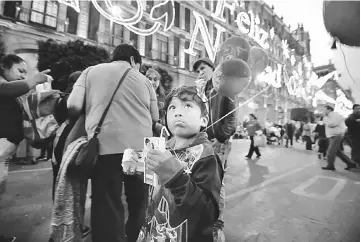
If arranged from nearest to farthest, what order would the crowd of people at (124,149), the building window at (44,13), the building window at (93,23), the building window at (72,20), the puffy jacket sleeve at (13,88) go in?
the crowd of people at (124,149), the puffy jacket sleeve at (13,88), the building window at (44,13), the building window at (72,20), the building window at (93,23)

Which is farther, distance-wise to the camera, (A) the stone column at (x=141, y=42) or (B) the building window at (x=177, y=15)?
(B) the building window at (x=177, y=15)

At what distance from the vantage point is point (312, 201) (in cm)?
267

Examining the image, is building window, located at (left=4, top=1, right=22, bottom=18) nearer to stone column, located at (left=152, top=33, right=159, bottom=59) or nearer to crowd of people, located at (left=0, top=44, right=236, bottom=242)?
stone column, located at (left=152, top=33, right=159, bottom=59)

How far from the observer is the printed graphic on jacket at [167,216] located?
91 centimetres

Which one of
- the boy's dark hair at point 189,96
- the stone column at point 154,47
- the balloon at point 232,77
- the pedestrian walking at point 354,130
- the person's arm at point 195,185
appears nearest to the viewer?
the person's arm at point 195,185

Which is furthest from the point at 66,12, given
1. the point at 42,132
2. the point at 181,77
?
the point at 42,132

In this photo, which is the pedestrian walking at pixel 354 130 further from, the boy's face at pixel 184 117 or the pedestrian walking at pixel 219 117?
the boy's face at pixel 184 117

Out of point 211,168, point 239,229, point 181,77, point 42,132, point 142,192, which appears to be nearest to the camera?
point 211,168

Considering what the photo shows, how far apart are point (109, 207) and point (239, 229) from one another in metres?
1.37

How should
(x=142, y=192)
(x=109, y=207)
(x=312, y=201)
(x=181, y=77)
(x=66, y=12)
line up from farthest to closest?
(x=181, y=77) < (x=66, y=12) < (x=312, y=201) < (x=142, y=192) < (x=109, y=207)

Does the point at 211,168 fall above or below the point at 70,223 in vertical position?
above

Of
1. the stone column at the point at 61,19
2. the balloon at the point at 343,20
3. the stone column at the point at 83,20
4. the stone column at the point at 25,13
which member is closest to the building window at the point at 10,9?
the stone column at the point at 25,13

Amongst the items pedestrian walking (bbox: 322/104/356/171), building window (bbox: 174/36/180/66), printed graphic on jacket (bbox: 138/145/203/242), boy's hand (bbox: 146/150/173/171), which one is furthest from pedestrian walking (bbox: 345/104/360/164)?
building window (bbox: 174/36/180/66)

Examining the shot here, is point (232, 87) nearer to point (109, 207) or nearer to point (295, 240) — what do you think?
point (109, 207)
